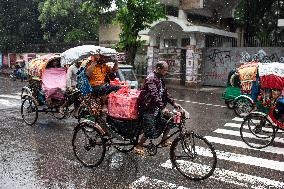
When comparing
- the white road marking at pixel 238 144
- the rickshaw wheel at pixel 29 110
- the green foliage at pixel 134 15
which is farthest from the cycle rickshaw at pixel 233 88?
the green foliage at pixel 134 15

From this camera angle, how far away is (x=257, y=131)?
845 cm

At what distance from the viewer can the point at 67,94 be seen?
988 cm

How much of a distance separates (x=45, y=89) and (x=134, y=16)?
11.4 meters

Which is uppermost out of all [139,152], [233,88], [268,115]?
[233,88]

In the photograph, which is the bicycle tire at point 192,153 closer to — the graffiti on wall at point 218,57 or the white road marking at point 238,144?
the white road marking at point 238,144

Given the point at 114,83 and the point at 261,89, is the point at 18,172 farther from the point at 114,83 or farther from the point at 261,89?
the point at 261,89

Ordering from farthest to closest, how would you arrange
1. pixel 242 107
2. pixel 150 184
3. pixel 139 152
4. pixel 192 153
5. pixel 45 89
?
pixel 242 107
pixel 45 89
pixel 139 152
pixel 192 153
pixel 150 184

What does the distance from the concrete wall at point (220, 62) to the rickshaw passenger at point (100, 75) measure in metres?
14.3

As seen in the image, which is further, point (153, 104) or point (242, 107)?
point (242, 107)

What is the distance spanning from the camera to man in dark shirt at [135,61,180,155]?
5891 millimetres

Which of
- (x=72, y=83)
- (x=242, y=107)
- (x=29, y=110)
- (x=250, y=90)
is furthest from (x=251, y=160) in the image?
(x=29, y=110)

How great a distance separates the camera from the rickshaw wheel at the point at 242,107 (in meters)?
11.4

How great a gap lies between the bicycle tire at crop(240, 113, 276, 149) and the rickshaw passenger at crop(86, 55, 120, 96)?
129 inches

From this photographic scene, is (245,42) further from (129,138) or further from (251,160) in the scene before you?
(129,138)
